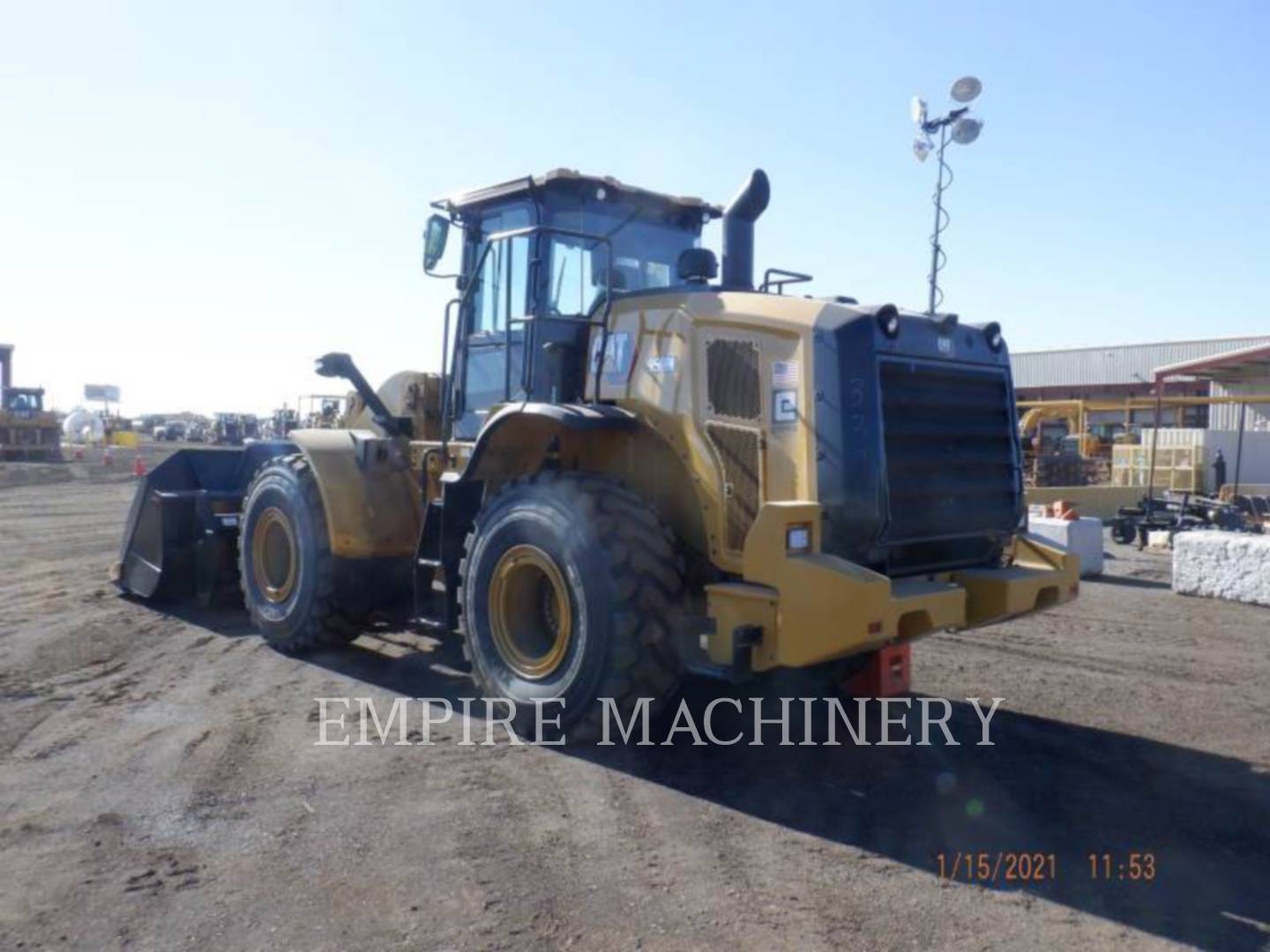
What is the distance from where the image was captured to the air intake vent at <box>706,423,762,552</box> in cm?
547

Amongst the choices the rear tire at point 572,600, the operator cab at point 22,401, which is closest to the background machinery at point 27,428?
the operator cab at point 22,401

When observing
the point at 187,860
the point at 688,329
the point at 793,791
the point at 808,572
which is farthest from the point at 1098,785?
the point at 187,860

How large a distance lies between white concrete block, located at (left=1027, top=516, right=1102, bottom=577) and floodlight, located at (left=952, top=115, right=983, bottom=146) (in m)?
4.35

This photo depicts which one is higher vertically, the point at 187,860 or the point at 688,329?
the point at 688,329

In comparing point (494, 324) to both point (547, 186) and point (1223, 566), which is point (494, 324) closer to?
point (547, 186)

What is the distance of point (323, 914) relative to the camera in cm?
384

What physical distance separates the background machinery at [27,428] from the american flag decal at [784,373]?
136 feet

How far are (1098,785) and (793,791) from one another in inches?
59.3

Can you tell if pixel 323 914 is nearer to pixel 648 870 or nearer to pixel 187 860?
pixel 187 860

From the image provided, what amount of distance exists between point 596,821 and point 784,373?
7.51 feet

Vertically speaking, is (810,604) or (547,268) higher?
(547,268)

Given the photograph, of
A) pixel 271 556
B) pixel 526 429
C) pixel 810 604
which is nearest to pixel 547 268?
pixel 526 429

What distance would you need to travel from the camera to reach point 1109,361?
152 ft
